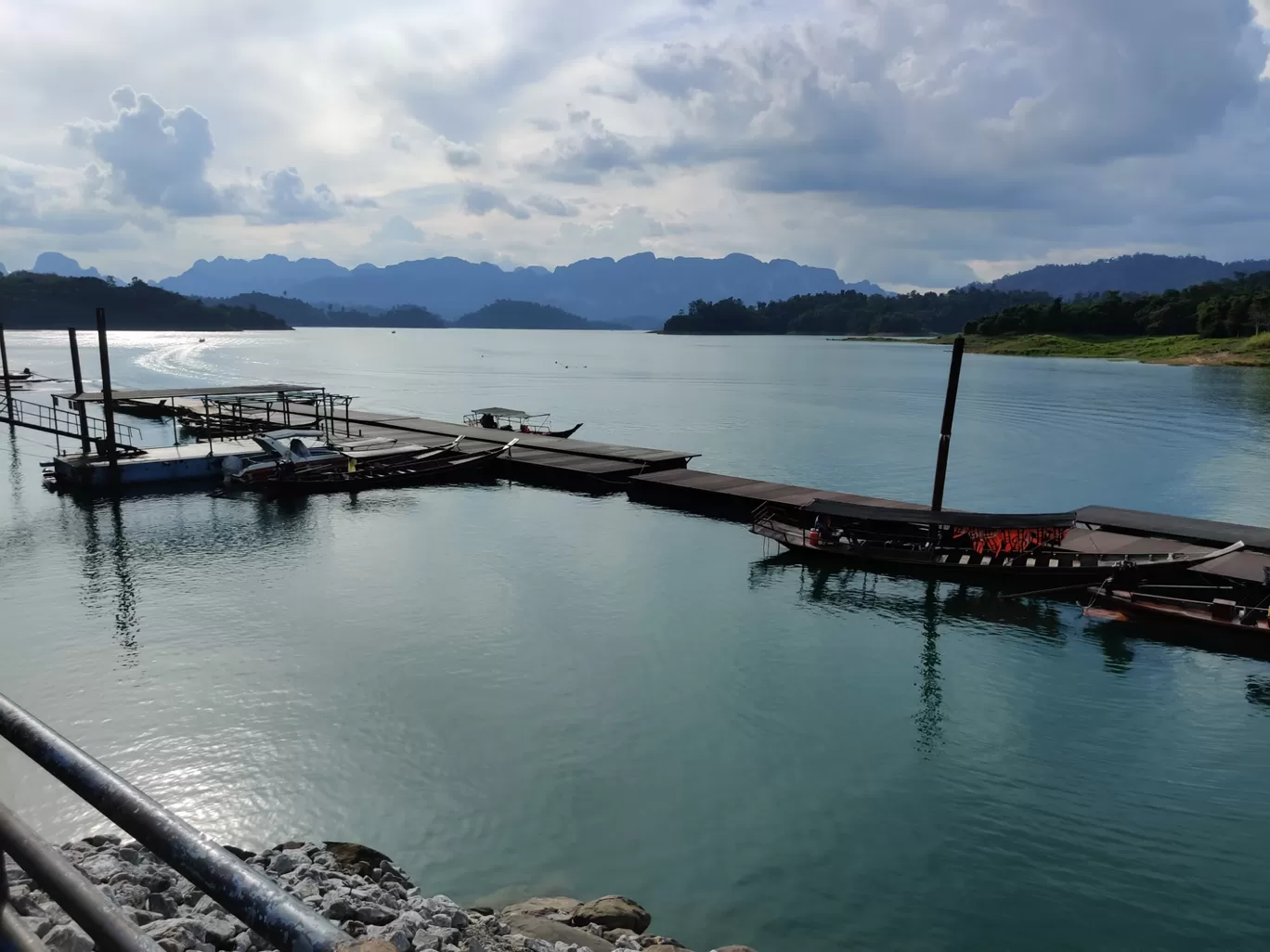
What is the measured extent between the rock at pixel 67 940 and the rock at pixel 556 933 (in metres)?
5.80

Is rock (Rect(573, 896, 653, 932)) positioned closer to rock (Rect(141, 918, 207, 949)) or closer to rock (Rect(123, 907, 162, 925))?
rock (Rect(141, 918, 207, 949))

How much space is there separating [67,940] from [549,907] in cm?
773

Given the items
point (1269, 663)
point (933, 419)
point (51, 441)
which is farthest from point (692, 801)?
point (933, 419)

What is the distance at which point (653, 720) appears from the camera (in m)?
22.2

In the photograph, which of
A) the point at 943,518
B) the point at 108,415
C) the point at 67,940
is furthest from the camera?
the point at 108,415

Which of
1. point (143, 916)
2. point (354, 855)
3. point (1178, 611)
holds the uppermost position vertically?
point (143, 916)

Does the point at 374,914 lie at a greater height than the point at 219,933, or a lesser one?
lesser

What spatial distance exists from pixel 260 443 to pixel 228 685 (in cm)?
3224

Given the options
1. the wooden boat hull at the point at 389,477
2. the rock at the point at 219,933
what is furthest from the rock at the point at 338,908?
the wooden boat hull at the point at 389,477

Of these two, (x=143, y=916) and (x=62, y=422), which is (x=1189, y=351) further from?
(x=143, y=916)

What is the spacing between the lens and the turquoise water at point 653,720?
52.0ft

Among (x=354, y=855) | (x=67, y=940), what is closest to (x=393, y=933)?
(x=67, y=940)

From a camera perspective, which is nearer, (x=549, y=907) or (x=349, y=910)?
(x=349, y=910)

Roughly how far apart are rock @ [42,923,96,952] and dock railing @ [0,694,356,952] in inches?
212
